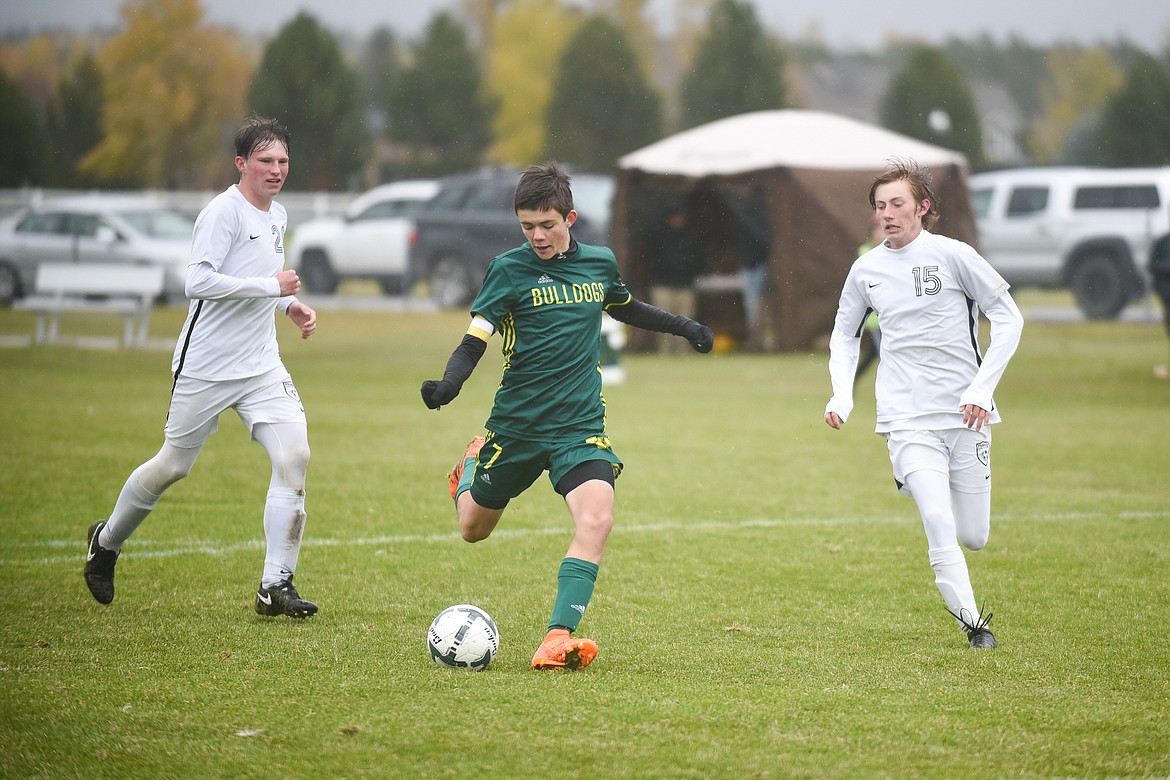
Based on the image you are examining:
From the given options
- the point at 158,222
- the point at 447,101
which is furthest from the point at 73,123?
the point at 447,101

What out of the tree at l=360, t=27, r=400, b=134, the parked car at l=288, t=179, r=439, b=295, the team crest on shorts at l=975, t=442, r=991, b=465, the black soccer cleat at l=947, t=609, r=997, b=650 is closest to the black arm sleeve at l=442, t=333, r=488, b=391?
the team crest on shorts at l=975, t=442, r=991, b=465

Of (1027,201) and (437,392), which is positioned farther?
(1027,201)

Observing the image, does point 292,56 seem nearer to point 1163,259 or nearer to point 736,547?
point 1163,259

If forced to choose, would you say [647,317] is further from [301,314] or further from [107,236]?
[107,236]

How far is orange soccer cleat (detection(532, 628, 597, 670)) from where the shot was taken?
525 cm

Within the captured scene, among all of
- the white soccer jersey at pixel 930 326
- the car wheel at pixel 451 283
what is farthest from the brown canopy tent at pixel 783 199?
the white soccer jersey at pixel 930 326

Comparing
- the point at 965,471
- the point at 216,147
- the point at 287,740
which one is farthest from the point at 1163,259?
the point at 216,147

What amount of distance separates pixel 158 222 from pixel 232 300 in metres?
23.1

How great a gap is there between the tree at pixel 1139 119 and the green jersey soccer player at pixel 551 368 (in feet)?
99.3

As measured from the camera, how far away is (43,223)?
27.9m

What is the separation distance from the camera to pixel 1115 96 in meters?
34.6

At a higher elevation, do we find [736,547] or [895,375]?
[895,375]

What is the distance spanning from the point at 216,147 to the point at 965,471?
34774 millimetres

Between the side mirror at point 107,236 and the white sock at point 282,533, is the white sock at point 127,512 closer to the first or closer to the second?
the white sock at point 282,533
